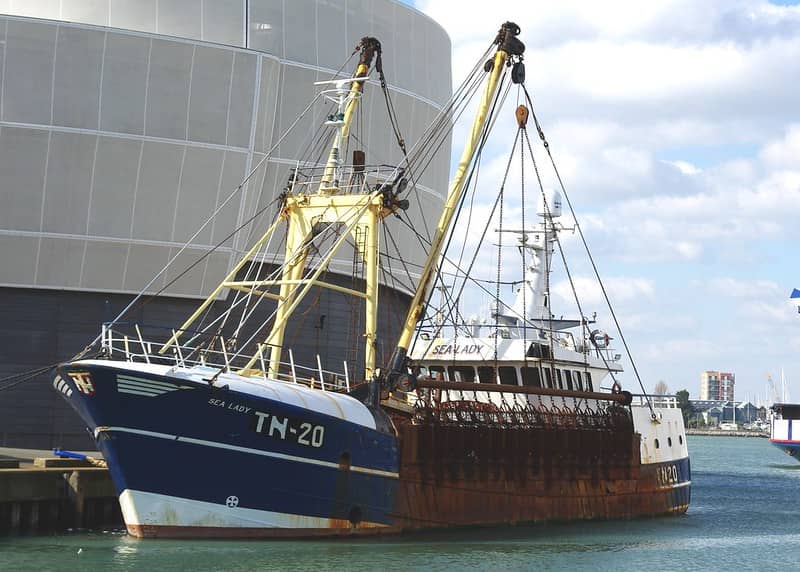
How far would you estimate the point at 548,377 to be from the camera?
38.2 metres

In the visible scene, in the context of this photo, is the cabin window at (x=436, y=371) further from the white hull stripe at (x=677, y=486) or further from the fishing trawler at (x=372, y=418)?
the white hull stripe at (x=677, y=486)

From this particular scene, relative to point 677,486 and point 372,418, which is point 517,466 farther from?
point 677,486

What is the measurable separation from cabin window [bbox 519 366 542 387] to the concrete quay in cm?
1282

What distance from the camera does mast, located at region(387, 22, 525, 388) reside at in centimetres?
3216

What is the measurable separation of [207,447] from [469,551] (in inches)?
264

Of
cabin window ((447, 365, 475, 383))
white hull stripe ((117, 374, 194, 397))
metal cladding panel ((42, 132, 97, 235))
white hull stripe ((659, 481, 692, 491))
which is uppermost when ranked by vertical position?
metal cladding panel ((42, 132, 97, 235))

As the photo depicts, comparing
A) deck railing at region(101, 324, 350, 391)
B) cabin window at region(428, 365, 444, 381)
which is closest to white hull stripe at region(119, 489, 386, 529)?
deck railing at region(101, 324, 350, 391)

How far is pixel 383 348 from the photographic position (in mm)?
46750

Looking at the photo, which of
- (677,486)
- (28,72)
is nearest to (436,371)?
(677,486)

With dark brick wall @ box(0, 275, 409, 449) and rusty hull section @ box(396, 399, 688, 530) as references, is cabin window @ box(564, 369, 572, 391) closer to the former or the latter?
rusty hull section @ box(396, 399, 688, 530)

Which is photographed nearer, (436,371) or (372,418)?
(372,418)

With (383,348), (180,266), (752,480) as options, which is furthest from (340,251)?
(752,480)

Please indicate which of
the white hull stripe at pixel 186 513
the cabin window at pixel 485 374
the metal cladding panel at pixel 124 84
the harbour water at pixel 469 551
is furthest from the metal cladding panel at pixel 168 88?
the white hull stripe at pixel 186 513

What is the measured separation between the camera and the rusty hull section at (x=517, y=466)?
30.9m
